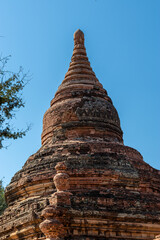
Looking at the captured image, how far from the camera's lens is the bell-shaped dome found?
13.9 m

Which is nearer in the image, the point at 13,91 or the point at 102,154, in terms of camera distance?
the point at 13,91

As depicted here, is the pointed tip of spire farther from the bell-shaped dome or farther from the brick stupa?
the brick stupa

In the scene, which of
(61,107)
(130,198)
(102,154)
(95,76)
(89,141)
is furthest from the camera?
(95,76)

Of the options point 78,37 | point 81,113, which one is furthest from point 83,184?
point 78,37

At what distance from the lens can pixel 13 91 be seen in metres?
10.6

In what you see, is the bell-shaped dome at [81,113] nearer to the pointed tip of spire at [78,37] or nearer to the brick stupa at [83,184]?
the brick stupa at [83,184]

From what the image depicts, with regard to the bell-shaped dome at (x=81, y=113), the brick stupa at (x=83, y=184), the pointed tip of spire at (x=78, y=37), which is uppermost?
the pointed tip of spire at (x=78, y=37)

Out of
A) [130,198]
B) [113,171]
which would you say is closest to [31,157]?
[113,171]

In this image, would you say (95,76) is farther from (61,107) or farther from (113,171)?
(113,171)

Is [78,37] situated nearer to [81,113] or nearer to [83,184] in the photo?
[81,113]

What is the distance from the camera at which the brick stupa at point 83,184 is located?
30.4ft

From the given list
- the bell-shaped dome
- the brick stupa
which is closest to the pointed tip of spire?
the bell-shaped dome

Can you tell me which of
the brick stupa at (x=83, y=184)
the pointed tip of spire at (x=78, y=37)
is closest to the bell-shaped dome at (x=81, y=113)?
the brick stupa at (x=83, y=184)

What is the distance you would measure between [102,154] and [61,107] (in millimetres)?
3850
